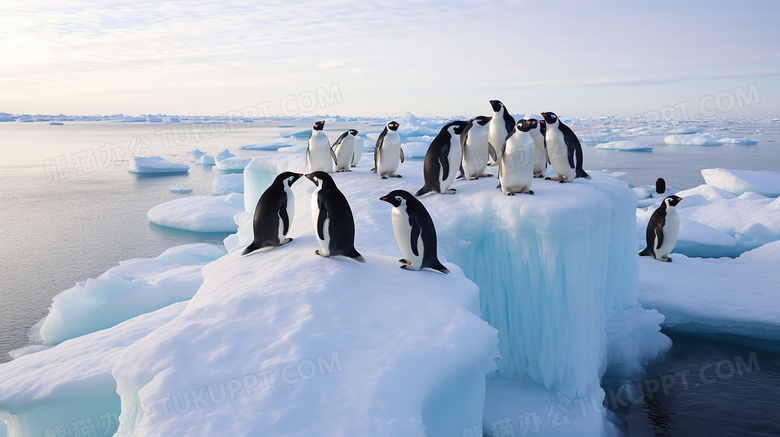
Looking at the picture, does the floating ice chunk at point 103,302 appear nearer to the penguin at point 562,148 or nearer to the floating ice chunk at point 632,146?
the penguin at point 562,148

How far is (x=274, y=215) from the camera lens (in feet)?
15.4

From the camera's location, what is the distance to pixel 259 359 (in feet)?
9.45

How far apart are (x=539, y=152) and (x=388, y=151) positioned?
221cm

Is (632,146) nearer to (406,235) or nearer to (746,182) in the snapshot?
(746,182)

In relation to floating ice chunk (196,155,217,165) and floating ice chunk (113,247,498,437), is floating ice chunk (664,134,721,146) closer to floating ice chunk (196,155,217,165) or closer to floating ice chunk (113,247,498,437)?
floating ice chunk (196,155,217,165)

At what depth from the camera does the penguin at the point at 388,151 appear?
24.5ft

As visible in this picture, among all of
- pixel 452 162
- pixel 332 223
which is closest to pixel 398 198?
pixel 332 223

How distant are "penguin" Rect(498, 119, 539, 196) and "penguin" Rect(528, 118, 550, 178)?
882mm

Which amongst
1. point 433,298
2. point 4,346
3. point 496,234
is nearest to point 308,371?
point 433,298

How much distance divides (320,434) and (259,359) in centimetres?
69

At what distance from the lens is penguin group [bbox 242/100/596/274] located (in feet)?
13.7

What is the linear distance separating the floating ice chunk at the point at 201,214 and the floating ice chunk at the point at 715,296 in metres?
11.5

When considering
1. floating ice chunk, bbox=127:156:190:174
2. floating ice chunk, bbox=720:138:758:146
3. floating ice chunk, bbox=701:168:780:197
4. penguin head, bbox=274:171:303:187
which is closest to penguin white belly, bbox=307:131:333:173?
penguin head, bbox=274:171:303:187

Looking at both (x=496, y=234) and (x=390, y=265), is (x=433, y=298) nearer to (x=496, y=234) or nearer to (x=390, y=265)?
(x=390, y=265)
